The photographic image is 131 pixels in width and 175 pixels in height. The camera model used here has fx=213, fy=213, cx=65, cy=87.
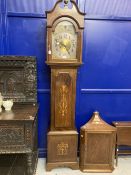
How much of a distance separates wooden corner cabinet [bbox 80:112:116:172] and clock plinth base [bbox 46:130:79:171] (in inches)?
3.6

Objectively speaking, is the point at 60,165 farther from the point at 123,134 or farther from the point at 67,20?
the point at 67,20

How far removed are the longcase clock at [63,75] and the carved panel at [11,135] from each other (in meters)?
0.47

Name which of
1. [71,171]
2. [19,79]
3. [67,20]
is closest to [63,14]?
[67,20]

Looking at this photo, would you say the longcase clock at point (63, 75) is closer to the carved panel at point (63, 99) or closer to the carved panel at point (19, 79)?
the carved panel at point (63, 99)

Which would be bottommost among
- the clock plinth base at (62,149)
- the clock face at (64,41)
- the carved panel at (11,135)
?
the clock plinth base at (62,149)

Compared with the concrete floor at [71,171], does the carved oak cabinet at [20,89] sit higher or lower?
higher

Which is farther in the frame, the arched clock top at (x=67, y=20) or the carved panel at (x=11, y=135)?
the arched clock top at (x=67, y=20)

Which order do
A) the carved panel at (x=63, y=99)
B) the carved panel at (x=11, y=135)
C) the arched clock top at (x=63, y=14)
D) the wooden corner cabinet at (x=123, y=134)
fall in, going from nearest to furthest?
the carved panel at (x=11, y=135), the arched clock top at (x=63, y=14), the carved panel at (x=63, y=99), the wooden corner cabinet at (x=123, y=134)

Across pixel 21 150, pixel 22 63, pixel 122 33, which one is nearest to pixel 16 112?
pixel 21 150

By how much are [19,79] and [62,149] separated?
0.92m

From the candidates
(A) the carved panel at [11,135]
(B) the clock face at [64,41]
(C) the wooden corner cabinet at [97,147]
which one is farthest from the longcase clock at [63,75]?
(A) the carved panel at [11,135]

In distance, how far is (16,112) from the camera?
6.90 ft

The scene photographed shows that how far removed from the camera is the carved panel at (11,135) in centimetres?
192

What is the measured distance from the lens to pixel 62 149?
238 centimetres
